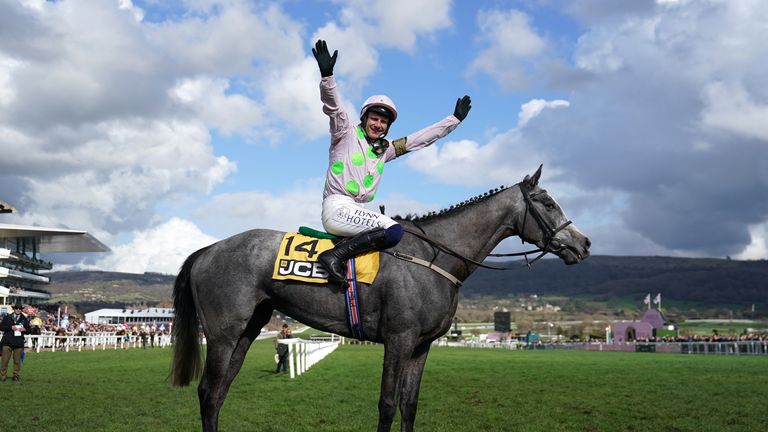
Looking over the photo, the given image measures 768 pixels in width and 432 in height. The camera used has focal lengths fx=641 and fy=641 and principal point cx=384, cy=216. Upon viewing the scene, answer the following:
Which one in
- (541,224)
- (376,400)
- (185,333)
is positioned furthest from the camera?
(376,400)

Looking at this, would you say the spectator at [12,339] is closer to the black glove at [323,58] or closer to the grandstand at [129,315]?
the black glove at [323,58]

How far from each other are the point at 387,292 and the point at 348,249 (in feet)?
1.92

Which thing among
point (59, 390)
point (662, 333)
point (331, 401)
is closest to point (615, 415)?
point (331, 401)

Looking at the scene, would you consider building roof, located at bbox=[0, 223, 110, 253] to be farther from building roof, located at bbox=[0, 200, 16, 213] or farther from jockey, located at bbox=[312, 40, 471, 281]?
jockey, located at bbox=[312, 40, 471, 281]

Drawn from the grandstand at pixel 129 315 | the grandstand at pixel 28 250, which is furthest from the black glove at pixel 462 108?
the grandstand at pixel 129 315

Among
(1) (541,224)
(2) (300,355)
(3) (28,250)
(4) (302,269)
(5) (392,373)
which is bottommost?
(2) (300,355)

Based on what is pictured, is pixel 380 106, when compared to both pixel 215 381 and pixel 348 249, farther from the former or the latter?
pixel 215 381

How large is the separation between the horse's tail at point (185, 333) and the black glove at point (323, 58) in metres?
2.55

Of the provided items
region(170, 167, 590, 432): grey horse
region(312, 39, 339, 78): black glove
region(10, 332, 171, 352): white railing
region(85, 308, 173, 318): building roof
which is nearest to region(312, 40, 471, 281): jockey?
region(312, 39, 339, 78): black glove

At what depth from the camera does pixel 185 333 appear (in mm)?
7430

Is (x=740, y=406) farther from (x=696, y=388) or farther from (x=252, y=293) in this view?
(x=252, y=293)

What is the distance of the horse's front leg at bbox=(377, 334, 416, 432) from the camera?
619 centimetres

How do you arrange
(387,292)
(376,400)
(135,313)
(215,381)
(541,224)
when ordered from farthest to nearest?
(135,313) < (376,400) < (541,224) < (215,381) < (387,292)

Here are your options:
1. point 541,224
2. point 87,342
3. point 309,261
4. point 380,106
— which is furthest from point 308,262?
point 87,342
